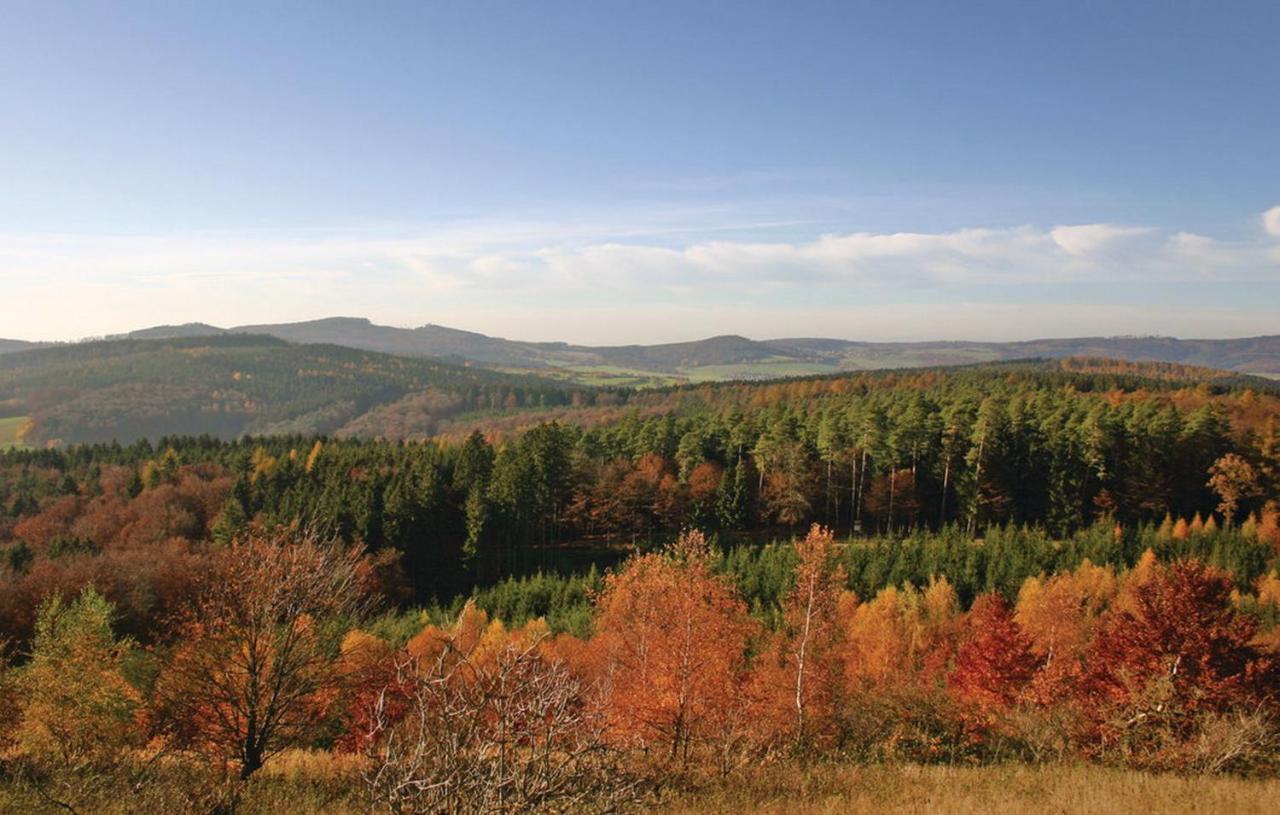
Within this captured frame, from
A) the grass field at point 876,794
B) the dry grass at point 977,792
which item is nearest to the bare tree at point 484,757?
the grass field at point 876,794

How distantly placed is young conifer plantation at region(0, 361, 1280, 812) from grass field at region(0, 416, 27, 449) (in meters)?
68.1

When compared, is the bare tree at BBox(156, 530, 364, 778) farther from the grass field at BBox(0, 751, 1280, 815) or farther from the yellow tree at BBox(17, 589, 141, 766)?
the yellow tree at BBox(17, 589, 141, 766)

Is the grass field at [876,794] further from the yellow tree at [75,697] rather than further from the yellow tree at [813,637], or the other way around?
the yellow tree at [75,697]

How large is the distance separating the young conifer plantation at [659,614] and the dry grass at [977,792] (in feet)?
0.52

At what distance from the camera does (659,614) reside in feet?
80.3

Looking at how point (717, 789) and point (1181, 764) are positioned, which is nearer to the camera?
point (717, 789)

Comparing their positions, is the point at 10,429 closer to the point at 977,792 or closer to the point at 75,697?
the point at 75,697

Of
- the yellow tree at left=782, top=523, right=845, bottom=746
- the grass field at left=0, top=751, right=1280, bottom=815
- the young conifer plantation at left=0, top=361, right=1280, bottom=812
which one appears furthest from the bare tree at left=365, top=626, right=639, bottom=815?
the yellow tree at left=782, top=523, right=845, bottom=746

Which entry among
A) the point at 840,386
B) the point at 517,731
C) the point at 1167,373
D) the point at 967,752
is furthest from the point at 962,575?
the point at 1167,373

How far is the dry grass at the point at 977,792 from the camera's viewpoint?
41.3 feet

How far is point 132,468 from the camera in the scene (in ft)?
263

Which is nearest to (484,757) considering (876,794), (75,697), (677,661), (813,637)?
(876,794)

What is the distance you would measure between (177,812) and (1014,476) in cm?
6680

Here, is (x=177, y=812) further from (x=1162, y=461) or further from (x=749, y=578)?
(x=1162, y=461)
